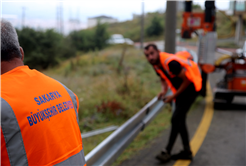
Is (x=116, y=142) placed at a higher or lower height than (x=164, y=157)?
higher

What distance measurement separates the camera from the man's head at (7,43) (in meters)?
1.54

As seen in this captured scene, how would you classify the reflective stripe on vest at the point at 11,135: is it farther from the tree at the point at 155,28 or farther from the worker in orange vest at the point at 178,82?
the tree at the point at 155,28

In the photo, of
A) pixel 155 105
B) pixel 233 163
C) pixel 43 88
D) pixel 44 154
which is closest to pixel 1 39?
pixel 43 88

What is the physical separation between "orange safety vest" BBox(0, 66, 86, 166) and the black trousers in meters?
2.76

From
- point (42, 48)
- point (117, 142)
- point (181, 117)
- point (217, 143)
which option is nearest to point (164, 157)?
point (181, 117)

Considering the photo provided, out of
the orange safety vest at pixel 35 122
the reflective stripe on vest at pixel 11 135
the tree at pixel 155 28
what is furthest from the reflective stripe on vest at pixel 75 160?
the tree at pixel 155 28

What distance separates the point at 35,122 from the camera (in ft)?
5.02

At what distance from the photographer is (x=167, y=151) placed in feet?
14.4

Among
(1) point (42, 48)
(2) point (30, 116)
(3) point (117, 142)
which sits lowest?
(1) point (42, 48)

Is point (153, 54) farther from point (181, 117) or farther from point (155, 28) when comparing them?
point (155, 28)

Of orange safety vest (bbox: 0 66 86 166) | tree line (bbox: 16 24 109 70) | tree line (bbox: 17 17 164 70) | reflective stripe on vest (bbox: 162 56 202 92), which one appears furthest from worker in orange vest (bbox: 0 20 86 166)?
tree line (bbox: 16 24 109 70)

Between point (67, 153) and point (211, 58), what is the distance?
7.29 m

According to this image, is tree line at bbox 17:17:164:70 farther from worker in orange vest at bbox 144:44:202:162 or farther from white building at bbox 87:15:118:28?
worker in orange vest at bbox 144:44:202:162

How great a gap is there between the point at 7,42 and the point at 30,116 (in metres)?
0.44
